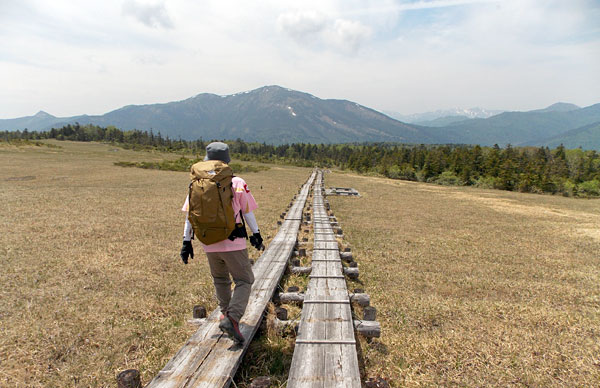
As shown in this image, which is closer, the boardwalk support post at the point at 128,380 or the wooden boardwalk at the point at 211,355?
the boardwalk support post at the point at 128,380

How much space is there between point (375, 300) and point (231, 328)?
398cm

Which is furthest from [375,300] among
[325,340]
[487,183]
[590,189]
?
[590,189]

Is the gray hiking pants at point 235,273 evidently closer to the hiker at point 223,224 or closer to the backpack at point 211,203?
the hiker at point 223,224

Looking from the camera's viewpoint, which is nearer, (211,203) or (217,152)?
(211,203)

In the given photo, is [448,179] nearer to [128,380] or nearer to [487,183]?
[487,183]

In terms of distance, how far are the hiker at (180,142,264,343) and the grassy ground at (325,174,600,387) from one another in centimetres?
226

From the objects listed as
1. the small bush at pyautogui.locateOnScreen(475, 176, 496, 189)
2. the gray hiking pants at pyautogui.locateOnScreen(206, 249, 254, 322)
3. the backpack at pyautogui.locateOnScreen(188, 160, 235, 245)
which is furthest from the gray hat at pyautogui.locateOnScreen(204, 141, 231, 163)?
the small bush at pyautogui.locateOnScreen(475, 176, 496, 189)

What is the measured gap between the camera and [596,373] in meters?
4.70

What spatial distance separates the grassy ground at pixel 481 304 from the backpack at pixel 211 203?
3011mm

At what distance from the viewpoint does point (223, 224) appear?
3.93 meters

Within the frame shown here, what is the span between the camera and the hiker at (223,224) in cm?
389

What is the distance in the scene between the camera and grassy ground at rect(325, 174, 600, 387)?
4.71m

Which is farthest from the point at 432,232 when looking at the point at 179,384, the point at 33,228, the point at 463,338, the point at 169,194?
the point at 169,194

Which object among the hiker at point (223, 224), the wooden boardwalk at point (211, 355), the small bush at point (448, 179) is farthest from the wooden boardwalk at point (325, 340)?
the small bush at point (448, 179)
